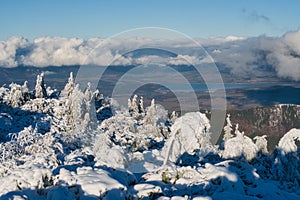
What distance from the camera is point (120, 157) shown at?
22953 mm

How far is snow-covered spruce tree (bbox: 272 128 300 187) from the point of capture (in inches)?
1419

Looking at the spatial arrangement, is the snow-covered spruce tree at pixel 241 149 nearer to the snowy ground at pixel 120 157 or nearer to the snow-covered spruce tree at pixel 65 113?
the snowy ground at pixel 120 157

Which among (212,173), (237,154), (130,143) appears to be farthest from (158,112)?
(212,173)

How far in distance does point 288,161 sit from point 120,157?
20.8 metres

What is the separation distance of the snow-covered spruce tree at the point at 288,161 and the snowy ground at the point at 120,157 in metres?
0.10

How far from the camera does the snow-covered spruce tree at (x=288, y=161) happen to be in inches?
1419

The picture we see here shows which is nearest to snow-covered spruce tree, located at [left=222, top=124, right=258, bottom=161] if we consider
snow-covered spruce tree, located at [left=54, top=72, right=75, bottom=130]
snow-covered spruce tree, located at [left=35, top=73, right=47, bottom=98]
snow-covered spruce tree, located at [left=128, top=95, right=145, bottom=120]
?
snow-covered spruce tree, located at [left=54, top=72, right=75, bottom=130]

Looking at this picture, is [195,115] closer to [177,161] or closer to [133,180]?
[177,161]

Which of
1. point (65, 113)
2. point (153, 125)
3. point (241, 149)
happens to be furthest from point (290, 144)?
point (65, 113)

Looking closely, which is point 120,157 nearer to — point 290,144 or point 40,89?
point 290,144

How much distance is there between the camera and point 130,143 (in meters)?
49.0

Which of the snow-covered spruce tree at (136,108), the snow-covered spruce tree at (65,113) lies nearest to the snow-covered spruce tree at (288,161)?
the snow-covered spruce tree at (65,113)

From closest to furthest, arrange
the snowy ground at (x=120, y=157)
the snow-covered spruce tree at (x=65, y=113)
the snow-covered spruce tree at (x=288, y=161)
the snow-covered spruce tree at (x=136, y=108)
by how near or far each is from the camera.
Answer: the snowy ground at (x=120, y=157) < the snow-covered spruce tree at (x=288, y=161) < the snow-covered spruce tree at (x=65, y=113) < the snow-covered spruce tree at (x=136, y=108)

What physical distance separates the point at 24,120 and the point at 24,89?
11.9 metres
